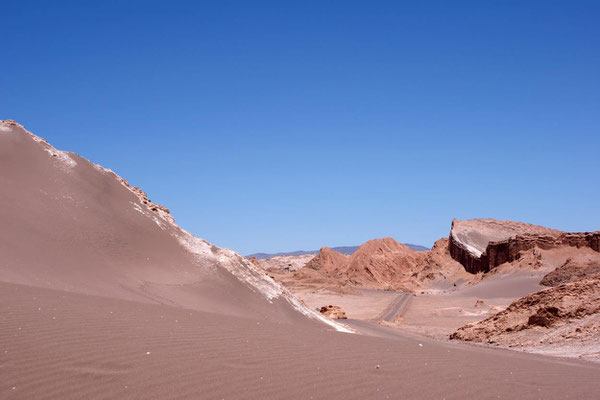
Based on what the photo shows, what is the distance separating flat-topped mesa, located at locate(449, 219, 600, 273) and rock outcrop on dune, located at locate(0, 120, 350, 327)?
4788cm

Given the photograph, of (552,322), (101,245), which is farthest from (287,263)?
(101,245)

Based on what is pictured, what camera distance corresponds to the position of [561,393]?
21.3 ft

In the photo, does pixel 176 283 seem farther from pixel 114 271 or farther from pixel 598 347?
pixel 598 347

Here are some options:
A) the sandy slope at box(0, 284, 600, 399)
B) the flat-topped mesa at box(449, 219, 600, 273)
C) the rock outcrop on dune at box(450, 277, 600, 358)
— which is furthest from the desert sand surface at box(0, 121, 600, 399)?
the flat-topped mesa at box(449, 219, 600, 273)

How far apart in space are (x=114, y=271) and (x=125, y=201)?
4.50 metres

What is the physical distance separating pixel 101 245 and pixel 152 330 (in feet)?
25.9

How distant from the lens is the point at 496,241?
67375 millimetres

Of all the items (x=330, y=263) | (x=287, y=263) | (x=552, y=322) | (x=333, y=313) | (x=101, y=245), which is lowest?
(x=333, y=313)

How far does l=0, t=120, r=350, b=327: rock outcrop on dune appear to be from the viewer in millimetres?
13648

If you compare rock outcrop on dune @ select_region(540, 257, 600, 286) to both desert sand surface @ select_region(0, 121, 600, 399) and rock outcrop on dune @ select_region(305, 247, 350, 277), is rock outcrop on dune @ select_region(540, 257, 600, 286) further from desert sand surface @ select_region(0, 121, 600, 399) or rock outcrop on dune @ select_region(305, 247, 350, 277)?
rock outcrop on dune @ select_region(305, 247, 350, 277)

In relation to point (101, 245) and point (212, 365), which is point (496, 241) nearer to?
point (101, 245)

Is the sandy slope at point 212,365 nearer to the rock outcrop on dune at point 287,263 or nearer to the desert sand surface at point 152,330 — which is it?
the desert sand surface at point 152,330

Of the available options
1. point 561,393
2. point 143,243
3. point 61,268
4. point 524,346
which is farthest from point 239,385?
point 524,346

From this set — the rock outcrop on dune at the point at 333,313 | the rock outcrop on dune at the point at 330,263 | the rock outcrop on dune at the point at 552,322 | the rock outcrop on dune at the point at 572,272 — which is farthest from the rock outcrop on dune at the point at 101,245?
the rock outcrop on dune at the point at 330,263
